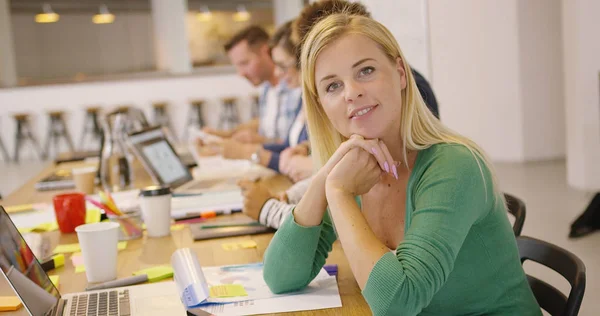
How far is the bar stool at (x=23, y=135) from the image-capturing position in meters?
11.1

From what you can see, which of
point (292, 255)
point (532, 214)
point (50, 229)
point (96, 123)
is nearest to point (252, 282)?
point (292, 255)

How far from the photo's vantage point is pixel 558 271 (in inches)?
62.0

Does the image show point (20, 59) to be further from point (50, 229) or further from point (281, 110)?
point (50, 229)

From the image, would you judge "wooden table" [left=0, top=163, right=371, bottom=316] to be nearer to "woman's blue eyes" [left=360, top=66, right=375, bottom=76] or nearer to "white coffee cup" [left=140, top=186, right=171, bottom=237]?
"white coffee cup" [left=140, top=186, right=171, bottom=237]

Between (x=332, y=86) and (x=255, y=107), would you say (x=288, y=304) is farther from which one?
(x=255, y=107)

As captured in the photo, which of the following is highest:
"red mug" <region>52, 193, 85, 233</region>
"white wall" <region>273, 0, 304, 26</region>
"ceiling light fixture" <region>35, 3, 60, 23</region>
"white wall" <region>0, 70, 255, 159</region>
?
"ceiling light fixture" <region>35, 3, 60, 23</region>

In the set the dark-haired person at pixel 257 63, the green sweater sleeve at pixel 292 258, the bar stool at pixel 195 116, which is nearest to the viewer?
the green sweater sleeve at pixel 292 258

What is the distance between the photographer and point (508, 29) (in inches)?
277

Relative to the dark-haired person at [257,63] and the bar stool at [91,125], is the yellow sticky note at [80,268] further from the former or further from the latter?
the bar stool at [91,125]

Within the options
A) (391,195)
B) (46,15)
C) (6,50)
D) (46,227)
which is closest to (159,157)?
(46,227)

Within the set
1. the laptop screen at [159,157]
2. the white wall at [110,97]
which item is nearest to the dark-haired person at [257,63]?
the laptop screen at [159,157]

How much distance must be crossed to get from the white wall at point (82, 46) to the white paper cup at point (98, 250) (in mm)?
13625

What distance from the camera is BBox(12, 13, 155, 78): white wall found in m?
14.3

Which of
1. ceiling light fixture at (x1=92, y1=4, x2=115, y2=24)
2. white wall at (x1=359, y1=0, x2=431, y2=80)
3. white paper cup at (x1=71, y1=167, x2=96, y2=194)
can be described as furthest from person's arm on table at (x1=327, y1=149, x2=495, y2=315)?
ceiling light fixture at (x1=92, y1=4, x2=115, y2=24)
